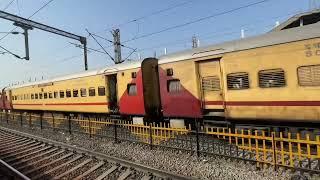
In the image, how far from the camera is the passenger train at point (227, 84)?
10.4 m

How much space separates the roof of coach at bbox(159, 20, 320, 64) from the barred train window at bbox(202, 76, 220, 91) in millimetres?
849

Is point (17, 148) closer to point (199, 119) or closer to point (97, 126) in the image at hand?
point (97, 126)

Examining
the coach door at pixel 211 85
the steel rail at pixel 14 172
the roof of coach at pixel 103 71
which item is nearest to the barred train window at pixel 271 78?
the coach door at pixel 211 85

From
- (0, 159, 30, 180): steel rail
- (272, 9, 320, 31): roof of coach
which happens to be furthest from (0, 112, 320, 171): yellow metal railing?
(272, 9, 320, 31): roof of coach

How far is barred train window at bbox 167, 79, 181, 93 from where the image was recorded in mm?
15062

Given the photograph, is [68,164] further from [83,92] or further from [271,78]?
[83,92]

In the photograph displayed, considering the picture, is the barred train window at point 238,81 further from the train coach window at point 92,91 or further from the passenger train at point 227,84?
the train coach window at point 92,91

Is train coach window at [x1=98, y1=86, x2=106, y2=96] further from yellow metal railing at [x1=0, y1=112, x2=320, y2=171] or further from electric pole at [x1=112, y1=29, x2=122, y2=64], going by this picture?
electric pole at [x1=112, y1=29, x2=122, y2=64]

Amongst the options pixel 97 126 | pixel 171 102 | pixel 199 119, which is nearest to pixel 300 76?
pixel 199 119

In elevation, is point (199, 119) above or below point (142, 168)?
above

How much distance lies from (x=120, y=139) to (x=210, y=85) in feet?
14.2

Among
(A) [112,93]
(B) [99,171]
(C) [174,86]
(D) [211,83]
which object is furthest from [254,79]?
(A) [112,93]

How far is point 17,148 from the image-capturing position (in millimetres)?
16703

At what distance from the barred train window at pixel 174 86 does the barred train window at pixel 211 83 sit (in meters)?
1.44
